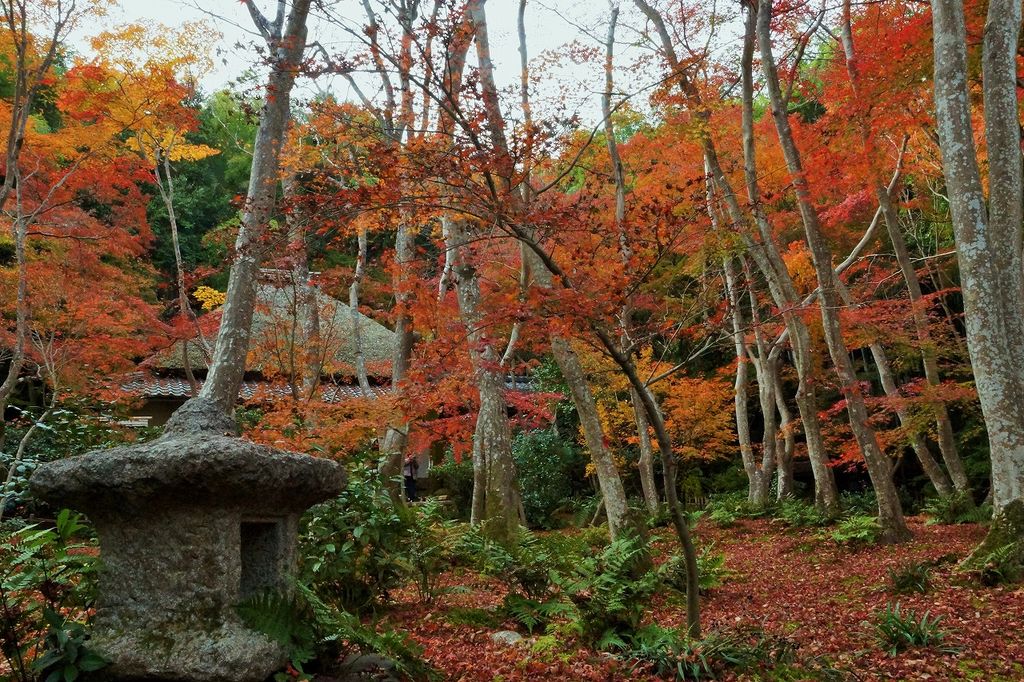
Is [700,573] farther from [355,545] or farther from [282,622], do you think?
[282,622]

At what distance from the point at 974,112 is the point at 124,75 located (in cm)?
1295

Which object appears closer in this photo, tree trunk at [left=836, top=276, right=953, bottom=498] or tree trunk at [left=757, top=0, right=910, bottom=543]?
tree trunk at [left=757, top=0, right=910, bottom=543]

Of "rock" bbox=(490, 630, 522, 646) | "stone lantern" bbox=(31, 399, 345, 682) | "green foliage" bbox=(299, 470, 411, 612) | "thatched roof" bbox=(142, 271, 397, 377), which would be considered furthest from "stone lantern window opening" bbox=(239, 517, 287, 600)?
"thatched roof" bbox=(142, 271, 397, 377)

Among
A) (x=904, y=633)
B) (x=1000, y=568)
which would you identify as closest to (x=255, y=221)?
(x=904, y=633)

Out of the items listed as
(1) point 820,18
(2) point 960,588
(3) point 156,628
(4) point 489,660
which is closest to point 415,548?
(4) point 489,660

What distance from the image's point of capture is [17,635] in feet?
10.4

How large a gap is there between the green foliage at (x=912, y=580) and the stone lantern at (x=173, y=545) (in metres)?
5.14

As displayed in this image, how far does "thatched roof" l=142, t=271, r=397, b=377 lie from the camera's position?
1204 centimetres

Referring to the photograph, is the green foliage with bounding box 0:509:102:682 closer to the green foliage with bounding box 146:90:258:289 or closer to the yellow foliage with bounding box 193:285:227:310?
the yellow foliage with bounding box 193:285:227:310

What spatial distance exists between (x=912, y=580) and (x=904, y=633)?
1852 millimetres

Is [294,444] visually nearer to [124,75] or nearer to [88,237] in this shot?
[124,75]

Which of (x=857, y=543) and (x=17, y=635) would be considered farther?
(x=857, y=543)

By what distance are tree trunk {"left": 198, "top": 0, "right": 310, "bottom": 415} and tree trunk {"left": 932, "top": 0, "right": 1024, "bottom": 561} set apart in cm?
574

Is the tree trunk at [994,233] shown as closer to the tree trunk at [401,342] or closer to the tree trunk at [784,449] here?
the tree trunk at [401,342]
